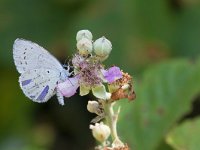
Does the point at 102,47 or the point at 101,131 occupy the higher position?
the point at 102,47

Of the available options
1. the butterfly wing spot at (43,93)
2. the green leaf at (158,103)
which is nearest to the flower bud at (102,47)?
the butterfly wing spot at (43,93)

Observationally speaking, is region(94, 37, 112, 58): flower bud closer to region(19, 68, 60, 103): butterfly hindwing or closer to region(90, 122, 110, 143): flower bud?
region(19, 68, 60, 103): butterfly hindwing

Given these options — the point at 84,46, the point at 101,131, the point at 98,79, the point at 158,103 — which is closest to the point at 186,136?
the point at 158,103

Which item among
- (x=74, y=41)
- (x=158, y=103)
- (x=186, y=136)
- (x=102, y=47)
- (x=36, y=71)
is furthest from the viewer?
(x=74, y=41)

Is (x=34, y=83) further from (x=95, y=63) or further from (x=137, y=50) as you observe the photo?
(x=137, y=50)

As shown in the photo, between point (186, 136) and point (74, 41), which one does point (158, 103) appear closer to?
point (186, 136)

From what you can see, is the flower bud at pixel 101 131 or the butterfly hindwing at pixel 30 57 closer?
the butterfly hindwing at pixel 30 57

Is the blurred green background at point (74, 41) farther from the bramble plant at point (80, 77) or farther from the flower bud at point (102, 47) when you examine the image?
the flower bud at point (102, 47)

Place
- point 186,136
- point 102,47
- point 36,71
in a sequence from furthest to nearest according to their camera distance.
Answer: point 186,136 → point 36,71 → point 102,47
